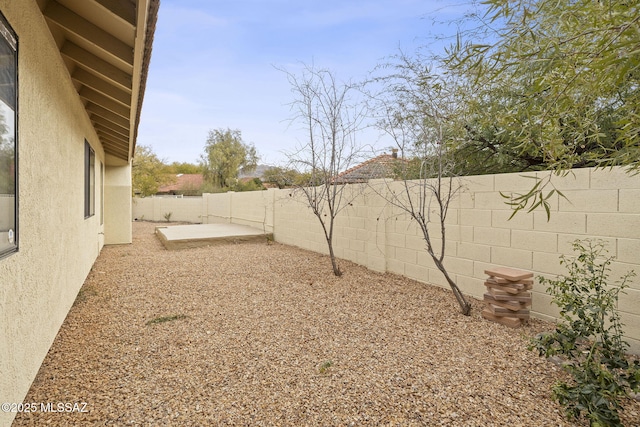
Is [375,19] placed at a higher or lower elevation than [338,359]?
higher

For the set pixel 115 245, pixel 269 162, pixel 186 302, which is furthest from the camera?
pixel 115 245

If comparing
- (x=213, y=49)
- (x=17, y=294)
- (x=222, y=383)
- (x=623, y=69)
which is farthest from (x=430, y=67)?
(x=213, y=49)

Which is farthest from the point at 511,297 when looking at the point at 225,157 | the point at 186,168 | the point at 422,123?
the point at 186,168

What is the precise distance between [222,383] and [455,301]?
334 cm

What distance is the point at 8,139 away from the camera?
2256 millimetres

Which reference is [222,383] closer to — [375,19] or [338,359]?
[338,359]

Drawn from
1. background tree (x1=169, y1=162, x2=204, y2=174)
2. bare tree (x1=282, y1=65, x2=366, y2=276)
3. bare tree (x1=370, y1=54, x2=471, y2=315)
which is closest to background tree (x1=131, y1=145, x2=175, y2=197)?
bare tree (x1=282, y1=65, x2=366, y2=276)

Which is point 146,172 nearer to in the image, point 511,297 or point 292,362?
point 292,362

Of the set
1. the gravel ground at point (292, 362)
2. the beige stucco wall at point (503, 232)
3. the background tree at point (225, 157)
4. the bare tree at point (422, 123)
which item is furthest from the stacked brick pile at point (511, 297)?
A: the background tree at point (225, 157)

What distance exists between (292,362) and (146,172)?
2631 cm

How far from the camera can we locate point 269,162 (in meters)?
7.49

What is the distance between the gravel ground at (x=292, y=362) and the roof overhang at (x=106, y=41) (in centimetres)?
270

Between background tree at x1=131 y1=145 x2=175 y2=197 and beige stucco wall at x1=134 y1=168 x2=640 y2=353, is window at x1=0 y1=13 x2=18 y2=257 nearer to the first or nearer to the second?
beige stucco wall at x1=134 y1=168 x2=640 y2=353

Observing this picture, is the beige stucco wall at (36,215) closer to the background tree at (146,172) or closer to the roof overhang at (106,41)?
the roof overhang at (106,41)
